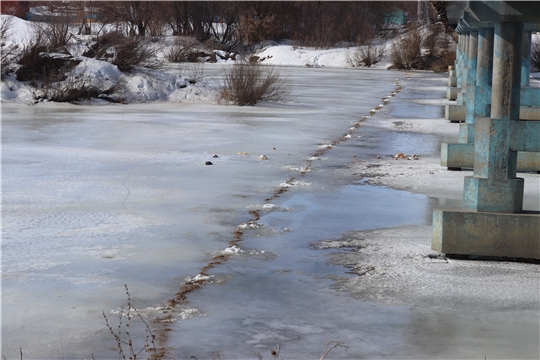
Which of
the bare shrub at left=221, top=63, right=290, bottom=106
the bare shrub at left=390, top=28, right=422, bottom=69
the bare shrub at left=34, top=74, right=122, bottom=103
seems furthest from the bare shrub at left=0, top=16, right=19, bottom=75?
the bare shrub at left=390, top=28, right=422, bottom=69

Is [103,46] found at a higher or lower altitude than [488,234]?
higher

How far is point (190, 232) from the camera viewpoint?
20.2 ft

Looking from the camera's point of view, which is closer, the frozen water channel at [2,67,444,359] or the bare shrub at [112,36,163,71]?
the frozen water channel at [2,67,444,359]

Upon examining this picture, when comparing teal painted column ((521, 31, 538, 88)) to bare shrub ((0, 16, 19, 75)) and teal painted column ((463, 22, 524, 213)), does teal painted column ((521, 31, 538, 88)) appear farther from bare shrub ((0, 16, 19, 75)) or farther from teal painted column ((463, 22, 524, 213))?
bare shrub ((0, 16, 19, 75))

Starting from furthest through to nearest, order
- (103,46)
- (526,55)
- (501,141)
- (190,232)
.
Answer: (103,46) → (526,55) → (190,232) → (501,141)

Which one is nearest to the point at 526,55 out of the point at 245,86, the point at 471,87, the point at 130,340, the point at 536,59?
the point at 471,87

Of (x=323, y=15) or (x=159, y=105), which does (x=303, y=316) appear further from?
(x=323, y=15)

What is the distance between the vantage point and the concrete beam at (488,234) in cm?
544

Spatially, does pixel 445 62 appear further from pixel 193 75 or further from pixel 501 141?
pixel 501 141

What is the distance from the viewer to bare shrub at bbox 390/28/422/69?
43.0 m

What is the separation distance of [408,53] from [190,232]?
38.1m

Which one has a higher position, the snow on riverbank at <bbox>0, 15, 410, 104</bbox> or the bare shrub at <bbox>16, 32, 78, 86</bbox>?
the bare shrub at <bbox>16, 32, 78, 86</bbox>

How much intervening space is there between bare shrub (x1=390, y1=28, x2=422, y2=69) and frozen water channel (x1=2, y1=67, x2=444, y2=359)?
30712 millimetres

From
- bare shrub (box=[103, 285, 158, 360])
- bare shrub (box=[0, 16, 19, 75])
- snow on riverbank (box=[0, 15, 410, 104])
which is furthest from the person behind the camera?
bare shrub (box=[0, 16, 19, 75])
